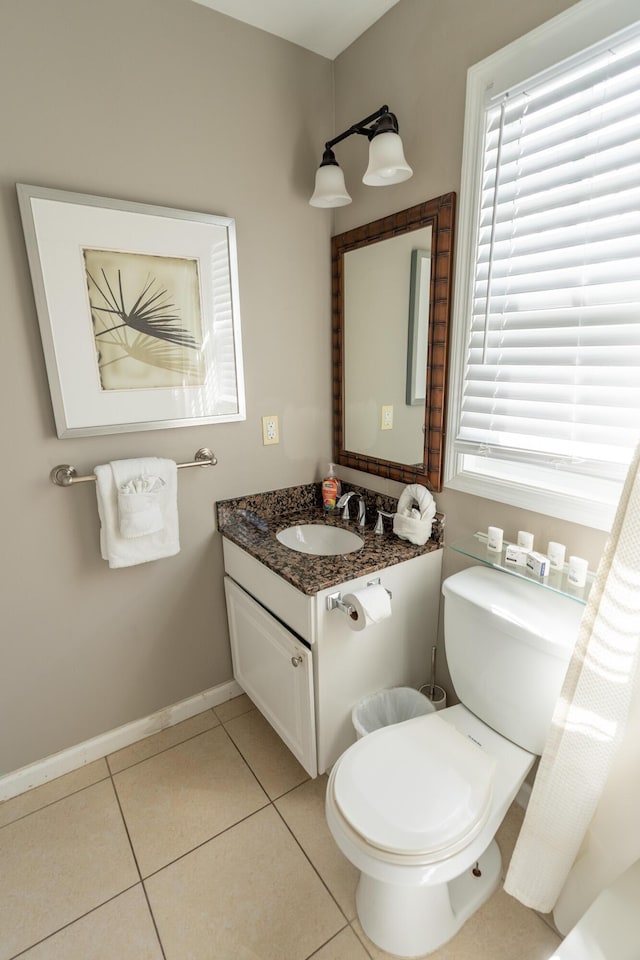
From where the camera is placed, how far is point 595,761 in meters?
0.99

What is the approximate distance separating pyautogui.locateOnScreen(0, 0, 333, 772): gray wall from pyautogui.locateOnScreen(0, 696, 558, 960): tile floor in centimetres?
25

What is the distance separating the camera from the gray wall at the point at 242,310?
1.30m

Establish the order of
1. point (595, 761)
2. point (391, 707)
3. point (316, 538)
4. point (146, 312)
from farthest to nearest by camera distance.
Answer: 1. point (316, 538)
2. point (391, 707)
3. point (146, 312)
4. point (595, 761)

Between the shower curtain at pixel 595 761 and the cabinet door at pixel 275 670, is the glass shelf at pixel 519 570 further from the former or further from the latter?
the cabinet door at pixel 275 670

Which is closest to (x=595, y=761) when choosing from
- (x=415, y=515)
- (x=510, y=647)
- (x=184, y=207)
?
(x=510, y=647)

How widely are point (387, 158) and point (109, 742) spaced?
221 centimetres

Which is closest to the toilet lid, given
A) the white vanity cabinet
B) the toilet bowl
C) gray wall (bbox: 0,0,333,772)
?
the toilet bowl

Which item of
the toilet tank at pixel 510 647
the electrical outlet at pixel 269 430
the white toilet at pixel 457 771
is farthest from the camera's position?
the electrical outlet at pixel 269 430

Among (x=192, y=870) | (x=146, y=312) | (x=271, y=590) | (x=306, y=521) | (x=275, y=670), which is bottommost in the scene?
(x=192, y=870)

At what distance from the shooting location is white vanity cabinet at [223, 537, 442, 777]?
139cm

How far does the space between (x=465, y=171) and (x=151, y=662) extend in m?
1.96

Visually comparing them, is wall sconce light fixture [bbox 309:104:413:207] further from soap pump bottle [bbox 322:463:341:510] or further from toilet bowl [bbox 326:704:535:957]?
toilet bowl [bbox 326:704:535:957]

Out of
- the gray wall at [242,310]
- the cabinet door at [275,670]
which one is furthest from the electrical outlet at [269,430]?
the cabinet door at [275,670]

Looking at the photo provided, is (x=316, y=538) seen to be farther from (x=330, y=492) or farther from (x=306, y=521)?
(x=330, y=492)
